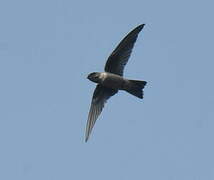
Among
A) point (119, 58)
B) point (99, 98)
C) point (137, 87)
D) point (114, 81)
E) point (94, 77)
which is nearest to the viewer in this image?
point (137, 87)

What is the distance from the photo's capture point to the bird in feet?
54.6

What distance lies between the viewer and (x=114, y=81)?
16.7m

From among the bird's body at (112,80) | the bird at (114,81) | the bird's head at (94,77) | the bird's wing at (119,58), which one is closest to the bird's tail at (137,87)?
the bird at (114,81)

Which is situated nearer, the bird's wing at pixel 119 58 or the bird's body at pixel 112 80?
the bird's body at pixel 112 80

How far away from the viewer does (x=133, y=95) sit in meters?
16.6

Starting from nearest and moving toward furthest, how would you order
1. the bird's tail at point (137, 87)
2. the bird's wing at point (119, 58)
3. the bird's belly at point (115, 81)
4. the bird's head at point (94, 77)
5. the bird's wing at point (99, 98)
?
the bird's tail at point (137, 87) < the bird's belly at point (115, 81) < the bird's head at point (94, 77) < the bird's wing at point (119, 58) < the bird's wing at point (99, 98)

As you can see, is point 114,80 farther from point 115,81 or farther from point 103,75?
point 103,75

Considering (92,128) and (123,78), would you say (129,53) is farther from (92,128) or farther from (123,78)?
(92,128)

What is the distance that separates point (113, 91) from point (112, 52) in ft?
2.55

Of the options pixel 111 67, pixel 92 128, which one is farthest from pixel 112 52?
pixel 92 128

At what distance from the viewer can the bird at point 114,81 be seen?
54.6ft

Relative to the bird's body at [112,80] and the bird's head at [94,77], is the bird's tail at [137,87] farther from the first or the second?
the bird's head at [94,77]

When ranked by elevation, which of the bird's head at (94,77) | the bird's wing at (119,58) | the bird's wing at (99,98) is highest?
the bird's wing at (119,58)

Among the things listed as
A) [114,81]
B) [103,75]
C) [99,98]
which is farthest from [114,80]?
[99,98]
